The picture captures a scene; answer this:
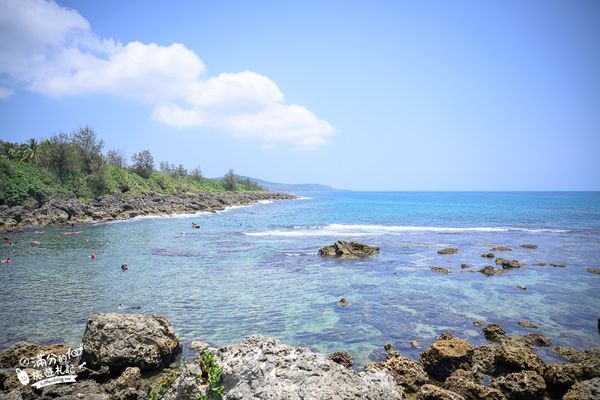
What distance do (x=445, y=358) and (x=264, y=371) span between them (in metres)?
7.63

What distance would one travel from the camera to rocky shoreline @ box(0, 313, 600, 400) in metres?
6.91

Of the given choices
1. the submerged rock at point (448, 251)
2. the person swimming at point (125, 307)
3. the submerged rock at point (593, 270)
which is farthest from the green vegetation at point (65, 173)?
the submerged rock at point (593, 270)

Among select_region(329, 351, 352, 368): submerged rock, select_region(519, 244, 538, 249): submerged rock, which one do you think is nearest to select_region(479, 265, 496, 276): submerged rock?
select_region(519, 244, 538, 249): submerged rock

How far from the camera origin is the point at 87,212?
65438 millimetres

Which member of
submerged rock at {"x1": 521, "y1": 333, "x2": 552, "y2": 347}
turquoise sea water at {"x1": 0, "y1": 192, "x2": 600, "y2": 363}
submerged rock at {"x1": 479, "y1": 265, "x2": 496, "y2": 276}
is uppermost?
submerged rock at {"x1": 479, "y1": 265, "x2": 496, "y2": 276}

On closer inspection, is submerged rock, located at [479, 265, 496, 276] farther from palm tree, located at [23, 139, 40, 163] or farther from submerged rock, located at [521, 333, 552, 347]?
palm tree, located at [23, 139, 40, 163]

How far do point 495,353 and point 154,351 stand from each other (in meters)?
11.8

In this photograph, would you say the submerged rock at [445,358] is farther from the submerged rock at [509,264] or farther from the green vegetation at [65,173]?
the green vegetation at [65,173]

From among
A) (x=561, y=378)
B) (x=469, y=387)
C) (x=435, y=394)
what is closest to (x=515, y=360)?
(x=561, y=378)

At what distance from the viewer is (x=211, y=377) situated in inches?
280

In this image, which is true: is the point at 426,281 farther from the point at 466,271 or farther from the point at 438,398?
the point at 438,398

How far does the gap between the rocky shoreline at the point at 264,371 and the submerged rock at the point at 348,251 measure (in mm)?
18218

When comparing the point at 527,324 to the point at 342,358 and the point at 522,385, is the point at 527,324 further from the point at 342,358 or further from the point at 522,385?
the point at 342,358

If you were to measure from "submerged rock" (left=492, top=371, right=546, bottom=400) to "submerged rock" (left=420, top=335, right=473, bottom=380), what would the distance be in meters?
1.47
